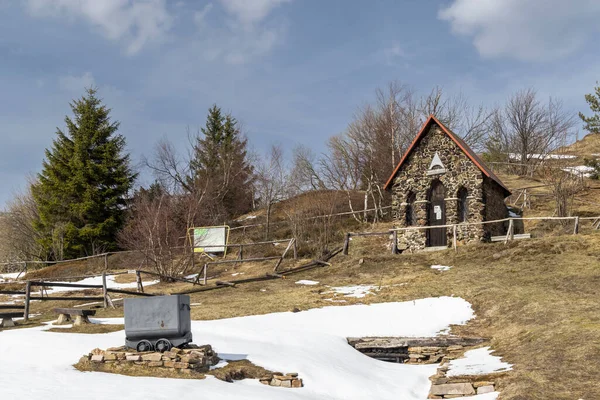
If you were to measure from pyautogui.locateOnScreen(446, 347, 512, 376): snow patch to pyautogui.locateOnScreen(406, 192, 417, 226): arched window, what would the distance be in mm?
17569

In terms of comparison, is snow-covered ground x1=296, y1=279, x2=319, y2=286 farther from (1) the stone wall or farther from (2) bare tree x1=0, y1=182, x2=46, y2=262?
(2) bare tree x1=0, y1=182, x2=46, y2=262

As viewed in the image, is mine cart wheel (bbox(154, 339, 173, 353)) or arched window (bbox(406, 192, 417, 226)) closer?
mine cart wheel (bbox(154, 339, 173, 353))

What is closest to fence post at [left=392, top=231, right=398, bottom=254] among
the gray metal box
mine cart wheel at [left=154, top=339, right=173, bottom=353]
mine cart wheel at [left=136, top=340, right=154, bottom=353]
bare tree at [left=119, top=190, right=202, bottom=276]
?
bare tree at [left=119, top=190, right=202, bottom=276]

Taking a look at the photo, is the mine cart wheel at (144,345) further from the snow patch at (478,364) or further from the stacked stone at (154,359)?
the snow patch at (478,364)

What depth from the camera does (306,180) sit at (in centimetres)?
5466

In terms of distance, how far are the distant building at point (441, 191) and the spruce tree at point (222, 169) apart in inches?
766

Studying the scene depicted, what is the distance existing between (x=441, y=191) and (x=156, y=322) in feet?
73.2

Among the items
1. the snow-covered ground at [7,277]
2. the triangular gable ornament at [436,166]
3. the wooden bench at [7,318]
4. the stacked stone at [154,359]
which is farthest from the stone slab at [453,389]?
the snow-covered ground at [7,277]

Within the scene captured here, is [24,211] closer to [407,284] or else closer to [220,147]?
[220,147]

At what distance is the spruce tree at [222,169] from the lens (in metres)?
48.1

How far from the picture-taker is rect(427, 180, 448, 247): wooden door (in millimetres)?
29953

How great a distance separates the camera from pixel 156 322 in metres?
10.7


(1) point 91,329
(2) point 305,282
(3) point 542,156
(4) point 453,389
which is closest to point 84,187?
(2) point 305,282

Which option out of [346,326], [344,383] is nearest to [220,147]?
[346,326]
